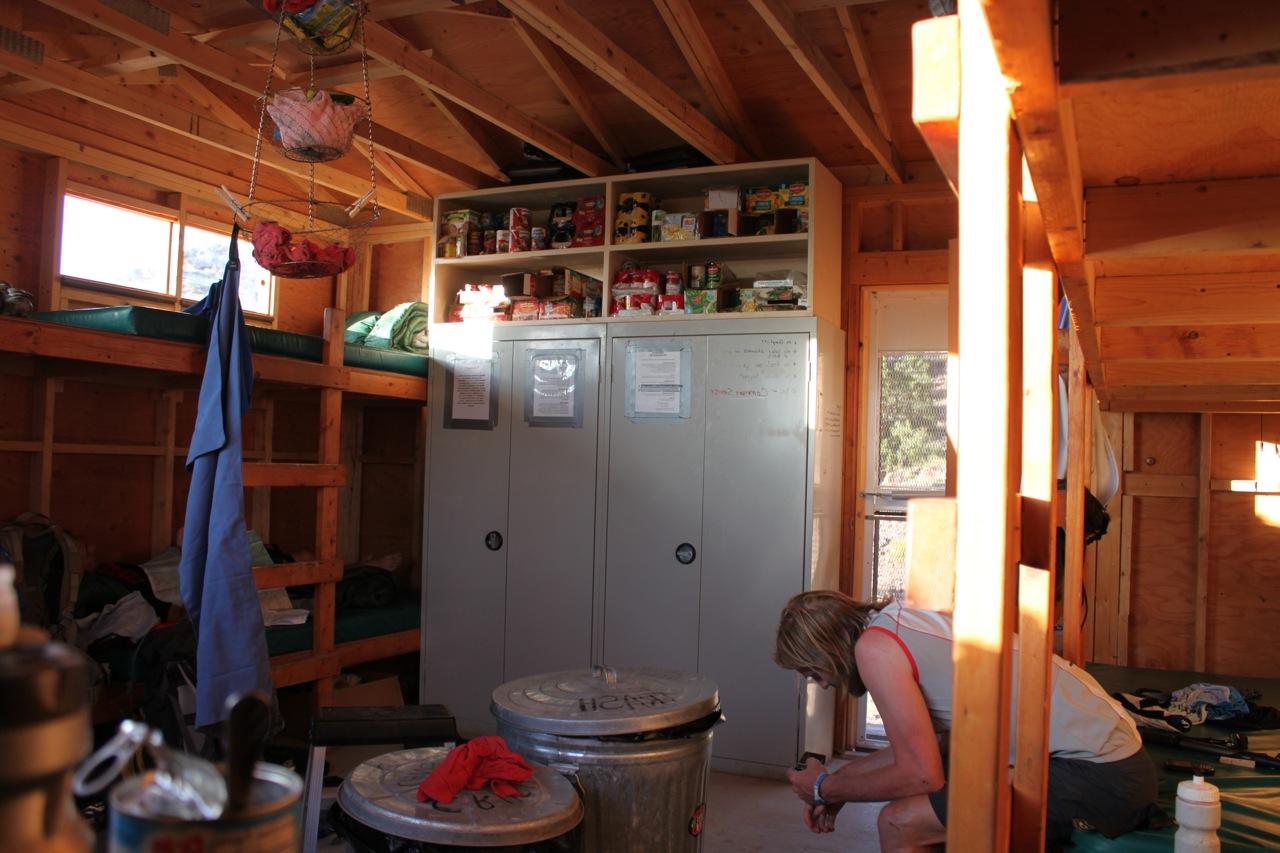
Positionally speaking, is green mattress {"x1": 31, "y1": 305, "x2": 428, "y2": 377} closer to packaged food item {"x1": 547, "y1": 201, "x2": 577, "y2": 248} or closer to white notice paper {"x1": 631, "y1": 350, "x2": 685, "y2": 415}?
packaged food item {"x1": 547, "y1": 201, "x2": 577, "y2": 248}

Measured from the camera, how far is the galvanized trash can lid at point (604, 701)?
2438 mm

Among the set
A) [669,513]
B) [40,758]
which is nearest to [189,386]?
[669,513]

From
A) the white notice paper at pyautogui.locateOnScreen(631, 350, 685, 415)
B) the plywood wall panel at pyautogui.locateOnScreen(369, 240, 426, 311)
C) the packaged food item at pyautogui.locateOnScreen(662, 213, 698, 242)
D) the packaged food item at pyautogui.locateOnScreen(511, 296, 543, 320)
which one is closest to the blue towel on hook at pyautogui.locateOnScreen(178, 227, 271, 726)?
the packaged food item at pyautogui.locateOnScreen(511, 296, 543, 320)

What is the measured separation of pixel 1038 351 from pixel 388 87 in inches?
163

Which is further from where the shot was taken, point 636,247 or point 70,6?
point 636,247

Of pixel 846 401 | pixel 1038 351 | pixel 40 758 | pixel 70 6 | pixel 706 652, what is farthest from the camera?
pixel 846 401

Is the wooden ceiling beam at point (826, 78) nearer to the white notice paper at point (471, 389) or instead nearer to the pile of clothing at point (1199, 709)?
the white notice paper at point (471, 389)

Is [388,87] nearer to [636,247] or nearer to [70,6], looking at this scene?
[636,247]

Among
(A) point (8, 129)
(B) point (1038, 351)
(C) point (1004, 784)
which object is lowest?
(C) point (1004, 784)

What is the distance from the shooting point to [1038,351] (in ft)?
6.05

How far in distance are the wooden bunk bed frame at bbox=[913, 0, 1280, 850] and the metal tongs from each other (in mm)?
969

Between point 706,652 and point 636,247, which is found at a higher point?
point 636,247

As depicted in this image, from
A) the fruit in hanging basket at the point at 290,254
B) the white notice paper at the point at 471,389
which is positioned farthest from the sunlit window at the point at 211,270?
the fruit in hanging basket at the point at 290,254

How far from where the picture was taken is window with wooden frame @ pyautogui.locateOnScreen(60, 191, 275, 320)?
459 cm
